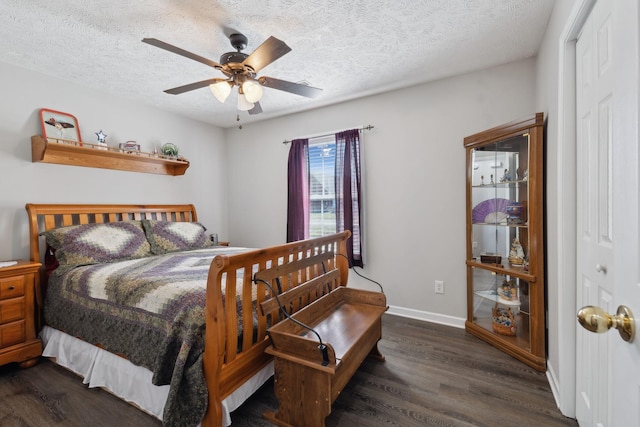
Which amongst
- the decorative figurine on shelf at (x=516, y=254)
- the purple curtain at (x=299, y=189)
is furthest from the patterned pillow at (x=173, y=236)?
the decorative figurine on shelf at (x=516, y=254)

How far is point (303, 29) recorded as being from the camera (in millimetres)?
2008

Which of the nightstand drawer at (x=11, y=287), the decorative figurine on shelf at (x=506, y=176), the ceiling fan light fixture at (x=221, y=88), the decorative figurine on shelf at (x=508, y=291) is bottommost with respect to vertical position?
the decorative figurine on shelf at (x=508, y=291)

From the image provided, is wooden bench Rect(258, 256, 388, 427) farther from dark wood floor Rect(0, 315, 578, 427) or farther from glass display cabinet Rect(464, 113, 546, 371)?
glass display cabinet Rect(464, 113, 546, 371)

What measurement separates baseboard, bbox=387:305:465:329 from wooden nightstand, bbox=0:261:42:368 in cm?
322

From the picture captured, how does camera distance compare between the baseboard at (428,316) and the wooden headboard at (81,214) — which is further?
the baseboard at (428,316)

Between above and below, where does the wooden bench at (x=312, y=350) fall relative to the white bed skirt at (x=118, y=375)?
above

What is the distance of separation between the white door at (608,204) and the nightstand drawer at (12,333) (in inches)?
133

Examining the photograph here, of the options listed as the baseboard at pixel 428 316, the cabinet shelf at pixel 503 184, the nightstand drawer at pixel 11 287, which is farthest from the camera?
the baseboard at pixel 428 316

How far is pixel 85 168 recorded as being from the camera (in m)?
2.86

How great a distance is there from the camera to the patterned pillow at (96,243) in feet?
7.48

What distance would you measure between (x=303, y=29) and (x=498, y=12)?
4.35 feet

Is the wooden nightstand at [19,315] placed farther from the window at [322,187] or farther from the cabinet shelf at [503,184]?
the cabinet shelf at [503,184]

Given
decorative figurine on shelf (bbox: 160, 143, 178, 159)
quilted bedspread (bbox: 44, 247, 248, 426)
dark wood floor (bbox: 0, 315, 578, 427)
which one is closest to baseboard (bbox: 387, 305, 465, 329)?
dark wood floor (bbox: 0, 315, 578, 427)

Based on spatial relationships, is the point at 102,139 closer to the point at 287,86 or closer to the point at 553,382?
the point at 287,86
